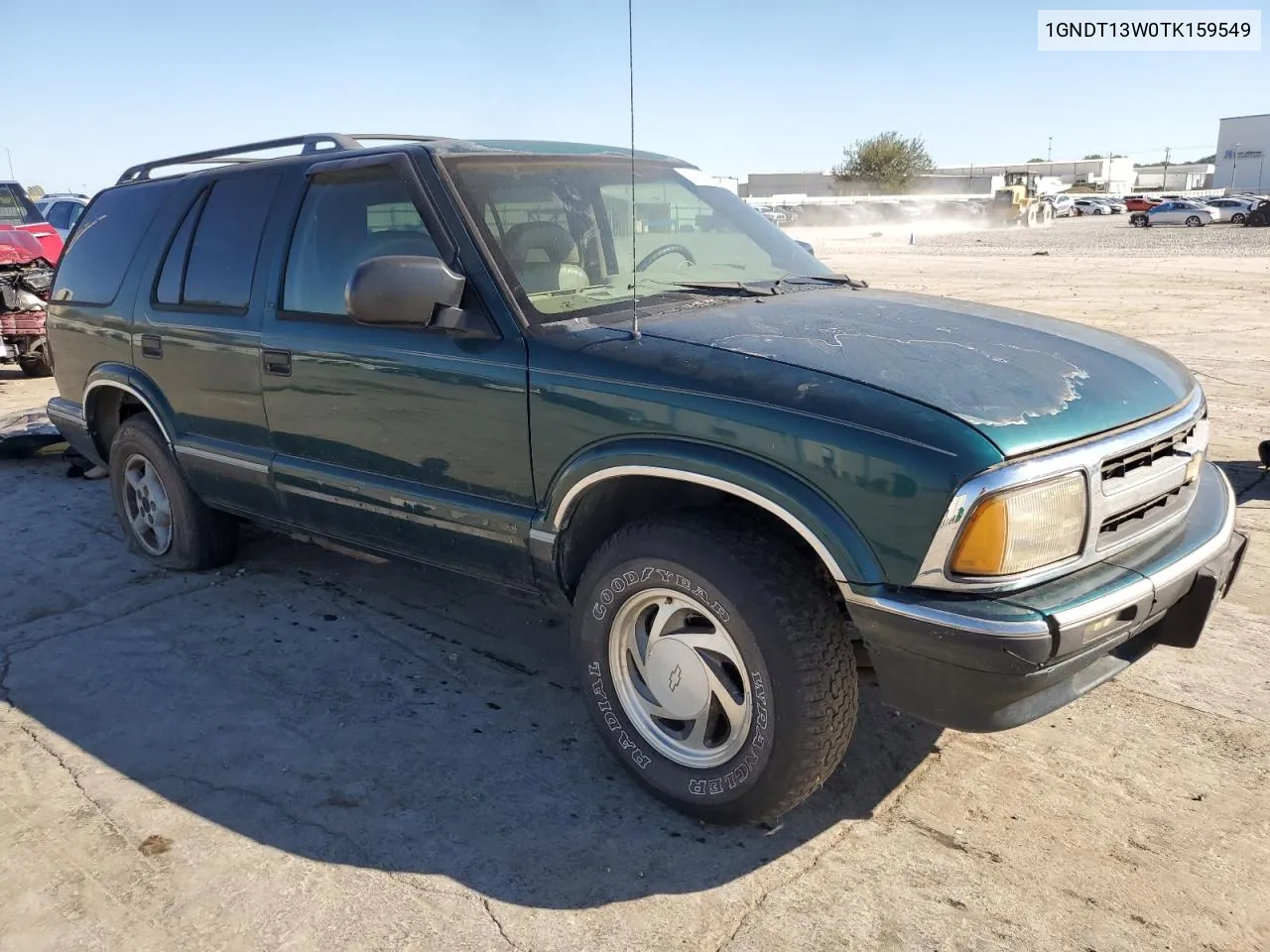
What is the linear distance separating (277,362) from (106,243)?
1.92m

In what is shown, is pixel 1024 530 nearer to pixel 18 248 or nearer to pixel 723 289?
pixel 723 289

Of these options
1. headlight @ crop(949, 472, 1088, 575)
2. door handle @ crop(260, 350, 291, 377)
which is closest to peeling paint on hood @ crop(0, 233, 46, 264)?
door handle @ crop(260, 350, 291, 377)

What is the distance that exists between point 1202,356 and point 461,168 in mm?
9394

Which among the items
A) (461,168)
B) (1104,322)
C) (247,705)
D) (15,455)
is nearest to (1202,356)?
(1104,322)

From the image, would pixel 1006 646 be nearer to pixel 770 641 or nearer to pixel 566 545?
pixel 770 641

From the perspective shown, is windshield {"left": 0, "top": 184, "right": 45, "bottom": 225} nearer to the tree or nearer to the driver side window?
the driver side window

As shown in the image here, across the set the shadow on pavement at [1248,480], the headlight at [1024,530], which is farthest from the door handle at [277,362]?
the shadow on pavement at [1248,480]

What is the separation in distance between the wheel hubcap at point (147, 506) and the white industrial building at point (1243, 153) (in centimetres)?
9618

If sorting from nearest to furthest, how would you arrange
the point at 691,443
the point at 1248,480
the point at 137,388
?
the point at 691,443
the point at 137,388
the point at 1248,480

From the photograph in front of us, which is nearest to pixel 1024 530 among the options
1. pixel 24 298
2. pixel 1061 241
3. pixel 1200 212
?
pixel 24 298

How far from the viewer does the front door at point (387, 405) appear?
10.4ft

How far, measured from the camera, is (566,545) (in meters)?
3.11

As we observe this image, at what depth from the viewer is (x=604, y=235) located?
11.8 ft

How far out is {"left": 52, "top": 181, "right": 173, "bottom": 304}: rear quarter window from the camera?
483cm
